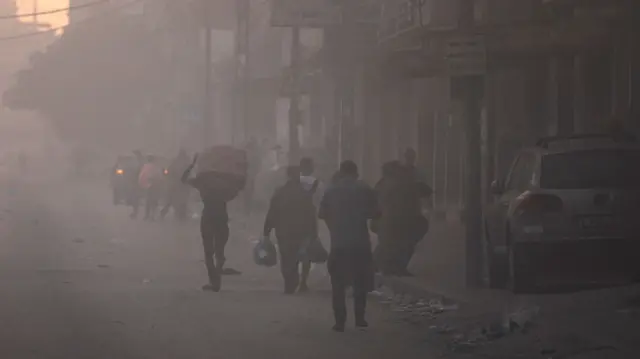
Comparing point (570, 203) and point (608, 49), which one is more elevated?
point (608, 49)

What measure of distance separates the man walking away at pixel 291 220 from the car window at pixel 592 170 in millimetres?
4049

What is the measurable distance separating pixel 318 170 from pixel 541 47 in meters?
17.4

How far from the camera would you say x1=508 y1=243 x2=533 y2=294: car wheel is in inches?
561

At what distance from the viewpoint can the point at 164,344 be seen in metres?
12.2

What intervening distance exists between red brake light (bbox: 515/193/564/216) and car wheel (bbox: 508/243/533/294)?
42 cm

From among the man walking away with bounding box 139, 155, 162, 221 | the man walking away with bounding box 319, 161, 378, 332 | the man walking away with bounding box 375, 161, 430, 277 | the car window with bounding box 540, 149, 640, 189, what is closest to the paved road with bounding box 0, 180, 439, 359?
the man walking away with bounding box 319, 161, 378, 332

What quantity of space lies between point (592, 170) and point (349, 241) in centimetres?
263

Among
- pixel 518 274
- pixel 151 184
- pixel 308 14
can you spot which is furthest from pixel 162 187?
pixel 518 274

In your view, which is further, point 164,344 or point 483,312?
point 483,312

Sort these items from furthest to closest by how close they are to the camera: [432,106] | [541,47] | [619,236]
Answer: [432,106] < [541,47] < [619,236]

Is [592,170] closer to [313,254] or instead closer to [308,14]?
[313,254]

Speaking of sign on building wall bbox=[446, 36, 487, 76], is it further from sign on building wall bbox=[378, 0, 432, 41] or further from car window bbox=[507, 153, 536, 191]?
sign on building wall bbox=[378, 0, 432, 41]

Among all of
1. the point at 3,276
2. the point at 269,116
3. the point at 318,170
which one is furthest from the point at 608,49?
the point at 269,116

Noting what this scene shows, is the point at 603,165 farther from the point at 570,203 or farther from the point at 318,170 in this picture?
the point at 318,170
